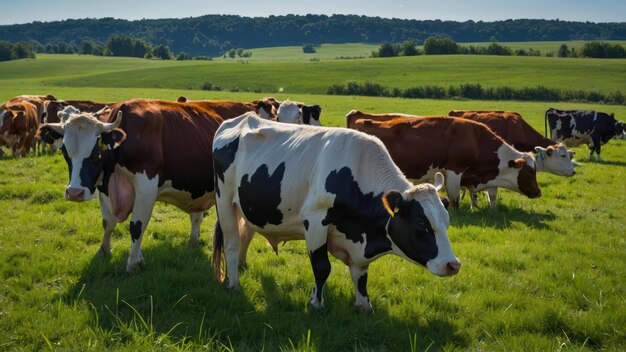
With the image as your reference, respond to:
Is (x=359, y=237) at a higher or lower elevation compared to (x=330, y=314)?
higher

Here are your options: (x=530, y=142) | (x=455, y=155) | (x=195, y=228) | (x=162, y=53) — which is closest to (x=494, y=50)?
(x=162, y=53)

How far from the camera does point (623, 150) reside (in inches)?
957

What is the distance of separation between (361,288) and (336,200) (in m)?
1.13

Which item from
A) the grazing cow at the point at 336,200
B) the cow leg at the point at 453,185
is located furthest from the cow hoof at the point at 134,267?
the cow leg at the point at 453,185

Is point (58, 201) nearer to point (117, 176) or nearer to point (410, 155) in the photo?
point (117, 176)

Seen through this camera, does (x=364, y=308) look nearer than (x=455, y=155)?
Yes

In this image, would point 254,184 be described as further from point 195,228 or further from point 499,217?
point 499,217

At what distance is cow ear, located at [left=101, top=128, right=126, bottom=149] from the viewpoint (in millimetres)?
6762

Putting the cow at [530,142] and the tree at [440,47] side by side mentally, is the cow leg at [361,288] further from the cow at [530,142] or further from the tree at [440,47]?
the tree at [440,47]

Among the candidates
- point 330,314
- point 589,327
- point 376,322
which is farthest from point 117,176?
point 589,327

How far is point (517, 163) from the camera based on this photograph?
38.8 ft

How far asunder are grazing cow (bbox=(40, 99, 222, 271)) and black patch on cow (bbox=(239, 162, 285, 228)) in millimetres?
1510

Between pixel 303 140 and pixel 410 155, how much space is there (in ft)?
19.3

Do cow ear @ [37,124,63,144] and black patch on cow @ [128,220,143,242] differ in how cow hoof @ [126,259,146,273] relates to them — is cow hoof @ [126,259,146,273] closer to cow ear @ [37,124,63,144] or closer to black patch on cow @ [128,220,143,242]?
black patch on cow @ [128,220,143,242]
